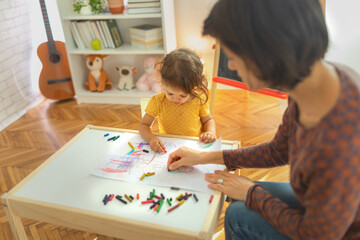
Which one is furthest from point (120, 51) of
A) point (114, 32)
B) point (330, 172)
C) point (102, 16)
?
point (330, 172)

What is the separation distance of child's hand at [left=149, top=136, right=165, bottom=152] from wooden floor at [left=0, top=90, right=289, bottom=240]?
799 millimetres

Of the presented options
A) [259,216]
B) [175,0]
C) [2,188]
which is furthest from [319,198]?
[175,0]

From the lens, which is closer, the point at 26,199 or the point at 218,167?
the point at 26,199

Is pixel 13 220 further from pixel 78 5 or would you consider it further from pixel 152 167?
pixel 78 5

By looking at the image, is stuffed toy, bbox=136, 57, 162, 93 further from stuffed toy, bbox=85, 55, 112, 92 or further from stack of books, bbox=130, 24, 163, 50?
stuffed toy, bbox=85, 55, 112, 92

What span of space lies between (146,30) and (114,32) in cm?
35

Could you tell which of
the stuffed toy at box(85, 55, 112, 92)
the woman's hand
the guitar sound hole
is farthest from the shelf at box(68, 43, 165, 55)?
the woman's hand

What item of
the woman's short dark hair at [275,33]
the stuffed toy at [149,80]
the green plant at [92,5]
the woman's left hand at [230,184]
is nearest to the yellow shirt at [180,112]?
the woman's left hand at [230,184]

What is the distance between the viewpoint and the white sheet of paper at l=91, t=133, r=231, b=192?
1.09m

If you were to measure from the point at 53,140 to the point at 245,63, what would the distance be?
6.66ft

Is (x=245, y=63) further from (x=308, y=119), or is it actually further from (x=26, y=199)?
(x=26, y=199)

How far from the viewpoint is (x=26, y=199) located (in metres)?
1.04

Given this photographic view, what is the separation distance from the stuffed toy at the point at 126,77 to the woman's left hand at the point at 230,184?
6.72 ft

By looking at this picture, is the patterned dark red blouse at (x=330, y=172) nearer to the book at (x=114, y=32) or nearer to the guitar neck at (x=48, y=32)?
the book at (x=114, y=32)
